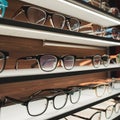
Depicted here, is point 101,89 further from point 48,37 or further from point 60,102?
point 48,37

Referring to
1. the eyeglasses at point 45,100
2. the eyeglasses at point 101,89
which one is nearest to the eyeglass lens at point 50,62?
the eyeglasses at point 45,100

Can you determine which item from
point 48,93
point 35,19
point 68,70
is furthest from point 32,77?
point 48,93

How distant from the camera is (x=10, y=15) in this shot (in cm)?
126

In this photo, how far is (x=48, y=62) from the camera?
114 centimetres

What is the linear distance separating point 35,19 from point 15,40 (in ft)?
0.54

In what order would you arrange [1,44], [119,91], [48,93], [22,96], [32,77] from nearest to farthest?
[32,77] → [1,44] → [22,96] → [48,93] → [119,91]

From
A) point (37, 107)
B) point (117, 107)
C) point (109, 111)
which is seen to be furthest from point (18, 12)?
point (117, 107)

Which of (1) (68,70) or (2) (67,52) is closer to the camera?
(1) (68,70)

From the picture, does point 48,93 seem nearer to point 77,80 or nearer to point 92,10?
point 77,80

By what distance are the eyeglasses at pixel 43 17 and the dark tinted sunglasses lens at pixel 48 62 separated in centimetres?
20

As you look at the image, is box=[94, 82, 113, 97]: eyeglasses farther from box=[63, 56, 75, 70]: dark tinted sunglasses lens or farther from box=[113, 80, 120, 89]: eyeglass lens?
box=[63, 56, 75, 70]: dark tinted sunglasses lens

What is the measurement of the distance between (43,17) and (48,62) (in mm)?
254

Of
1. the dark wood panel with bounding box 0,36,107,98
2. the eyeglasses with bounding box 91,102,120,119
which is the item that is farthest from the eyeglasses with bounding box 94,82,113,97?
the dark wood panel with bounding box 0,36,107,98

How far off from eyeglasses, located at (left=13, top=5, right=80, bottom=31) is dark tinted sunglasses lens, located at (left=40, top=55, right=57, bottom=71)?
199mm
